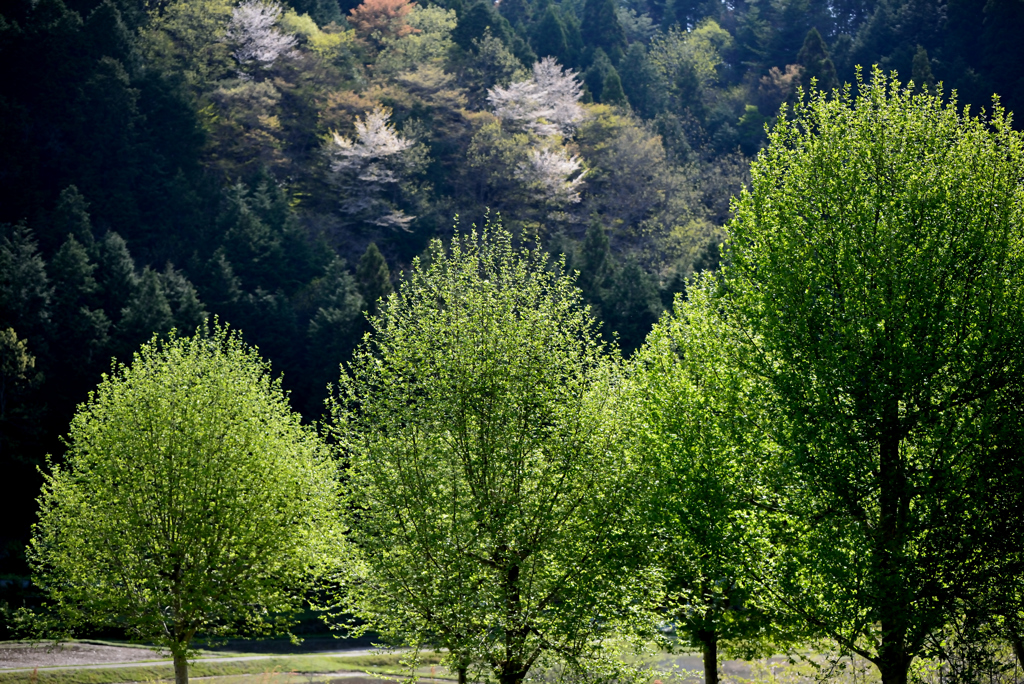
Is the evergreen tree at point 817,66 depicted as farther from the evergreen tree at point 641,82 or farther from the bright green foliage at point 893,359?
the bright green foliage at point 893,359

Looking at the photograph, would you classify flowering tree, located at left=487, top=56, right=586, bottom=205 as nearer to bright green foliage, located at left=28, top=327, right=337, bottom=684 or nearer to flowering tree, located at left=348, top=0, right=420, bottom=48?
flowering tree, located at left=348, top=0, right=420, bottom=48

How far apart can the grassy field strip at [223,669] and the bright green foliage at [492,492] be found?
8.18m

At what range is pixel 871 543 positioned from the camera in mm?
17281

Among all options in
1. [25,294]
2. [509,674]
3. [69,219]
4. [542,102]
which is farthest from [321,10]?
[509,674]

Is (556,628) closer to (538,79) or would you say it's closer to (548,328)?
(548,328)

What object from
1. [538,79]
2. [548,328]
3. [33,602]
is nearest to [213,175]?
[538,79]

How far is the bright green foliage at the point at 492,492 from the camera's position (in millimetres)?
19719

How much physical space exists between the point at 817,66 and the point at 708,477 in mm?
76594

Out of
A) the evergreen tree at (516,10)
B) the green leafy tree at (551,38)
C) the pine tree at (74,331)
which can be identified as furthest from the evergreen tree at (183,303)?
the evergreen tree at (516,10)

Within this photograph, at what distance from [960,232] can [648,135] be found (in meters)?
71.5

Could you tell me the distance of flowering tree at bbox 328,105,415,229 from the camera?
71188 mm

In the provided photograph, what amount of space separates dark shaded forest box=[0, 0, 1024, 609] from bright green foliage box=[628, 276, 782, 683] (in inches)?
1293

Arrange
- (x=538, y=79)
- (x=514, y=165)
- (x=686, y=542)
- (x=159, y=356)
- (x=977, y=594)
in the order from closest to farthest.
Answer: (x=977, y=594) → (x=686, y=542) → (x=159, y=356) → (x=514, y=165) → (x=538, y=79)

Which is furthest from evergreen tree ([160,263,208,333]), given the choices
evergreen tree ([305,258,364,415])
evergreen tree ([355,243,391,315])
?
evergreen tree ([355,243,391,315])
